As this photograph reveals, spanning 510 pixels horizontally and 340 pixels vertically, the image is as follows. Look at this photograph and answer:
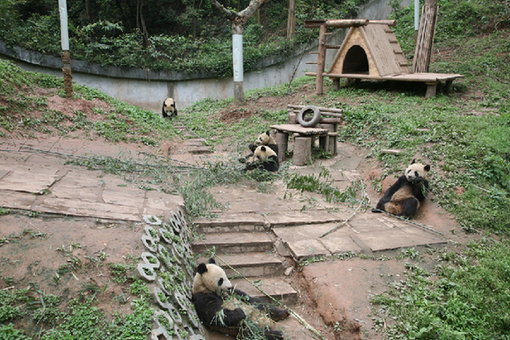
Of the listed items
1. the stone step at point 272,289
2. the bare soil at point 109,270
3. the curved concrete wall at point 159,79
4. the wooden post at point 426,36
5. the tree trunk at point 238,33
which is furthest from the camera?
the curved concrete wall at point 159,79

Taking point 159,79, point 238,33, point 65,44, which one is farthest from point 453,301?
point 159,79

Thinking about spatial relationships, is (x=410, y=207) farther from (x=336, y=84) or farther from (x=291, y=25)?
(x=291, y=25)

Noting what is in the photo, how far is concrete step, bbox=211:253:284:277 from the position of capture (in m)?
4.15

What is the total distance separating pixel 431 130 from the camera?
278 inches

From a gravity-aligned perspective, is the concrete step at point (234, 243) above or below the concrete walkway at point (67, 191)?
below

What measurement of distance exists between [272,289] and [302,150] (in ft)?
14.0

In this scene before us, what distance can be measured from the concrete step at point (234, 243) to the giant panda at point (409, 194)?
79.0 inches

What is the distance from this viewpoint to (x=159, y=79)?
15.1m

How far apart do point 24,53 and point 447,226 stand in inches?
536

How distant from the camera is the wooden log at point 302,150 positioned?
25.4 ft

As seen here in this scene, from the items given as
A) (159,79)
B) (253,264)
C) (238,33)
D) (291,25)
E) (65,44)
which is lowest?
(253,264)

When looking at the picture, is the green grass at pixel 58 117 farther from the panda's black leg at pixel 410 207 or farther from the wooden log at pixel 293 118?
the panda's black leg at pixel 410 207

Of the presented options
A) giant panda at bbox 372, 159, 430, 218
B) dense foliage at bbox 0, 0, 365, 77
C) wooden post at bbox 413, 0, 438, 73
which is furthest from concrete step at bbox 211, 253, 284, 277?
dense foliage at bbox 0, 0, 365, 77

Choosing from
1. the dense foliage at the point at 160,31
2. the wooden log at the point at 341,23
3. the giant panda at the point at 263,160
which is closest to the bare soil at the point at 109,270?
the giant panda at the point at 263,160
